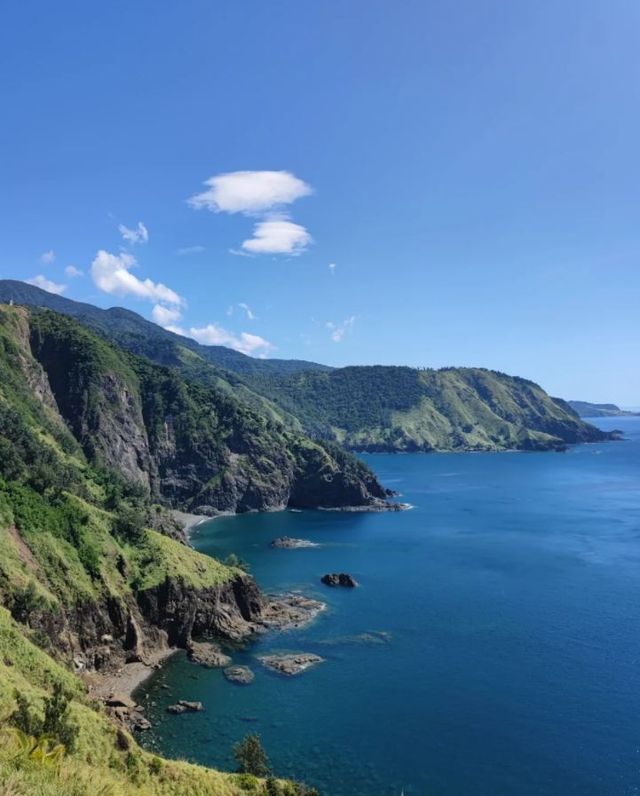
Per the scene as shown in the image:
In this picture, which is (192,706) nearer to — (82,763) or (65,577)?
(65,577)

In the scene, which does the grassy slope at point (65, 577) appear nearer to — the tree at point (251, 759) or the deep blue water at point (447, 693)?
the tree at point (251, 759)

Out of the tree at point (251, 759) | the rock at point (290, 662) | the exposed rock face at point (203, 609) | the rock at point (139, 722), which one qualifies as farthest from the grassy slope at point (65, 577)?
the rock at point (290, 662)

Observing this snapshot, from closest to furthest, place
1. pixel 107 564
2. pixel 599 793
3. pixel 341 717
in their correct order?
pixel 599 793, pixel 341 717, pixel 107 564

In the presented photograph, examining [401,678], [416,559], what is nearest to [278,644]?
[401,678]

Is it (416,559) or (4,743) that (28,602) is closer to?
(4,743)

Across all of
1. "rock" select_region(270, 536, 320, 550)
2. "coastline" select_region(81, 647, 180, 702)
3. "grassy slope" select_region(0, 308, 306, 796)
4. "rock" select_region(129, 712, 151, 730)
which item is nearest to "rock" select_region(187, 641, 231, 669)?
"coastline" select_region(81, 647, 180, 702)

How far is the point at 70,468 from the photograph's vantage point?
136875 millimetres

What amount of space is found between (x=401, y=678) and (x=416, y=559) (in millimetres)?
73911

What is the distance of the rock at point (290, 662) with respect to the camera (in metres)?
98.6

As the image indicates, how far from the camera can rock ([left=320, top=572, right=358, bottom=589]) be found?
14425 centimetres

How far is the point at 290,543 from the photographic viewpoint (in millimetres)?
183875

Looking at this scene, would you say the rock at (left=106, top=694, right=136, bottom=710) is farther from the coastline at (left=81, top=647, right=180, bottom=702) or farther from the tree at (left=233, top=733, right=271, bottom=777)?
the tree at (left=233, top=733, right=271, bottom=777)

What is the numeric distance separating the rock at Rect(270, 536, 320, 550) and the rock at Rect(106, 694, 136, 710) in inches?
3775

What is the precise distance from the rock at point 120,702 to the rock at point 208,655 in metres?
16.1
